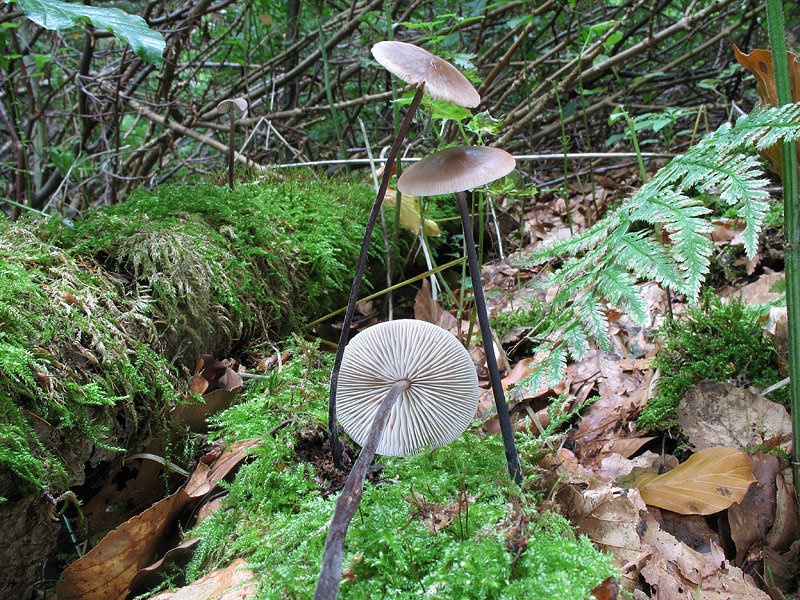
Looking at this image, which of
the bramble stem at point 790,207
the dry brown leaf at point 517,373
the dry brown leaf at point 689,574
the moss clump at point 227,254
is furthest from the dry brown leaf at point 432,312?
the bramble stem at point 790,207

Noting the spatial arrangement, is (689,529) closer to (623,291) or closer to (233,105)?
(623,291)

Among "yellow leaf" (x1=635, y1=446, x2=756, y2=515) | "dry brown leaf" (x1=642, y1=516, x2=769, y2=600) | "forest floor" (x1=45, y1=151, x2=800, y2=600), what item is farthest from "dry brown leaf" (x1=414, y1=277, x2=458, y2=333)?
"dry brown leaf" (x1=642, y1=516, x2=769, y2=600)

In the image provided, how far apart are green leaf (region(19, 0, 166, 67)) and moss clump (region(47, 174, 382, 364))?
27.5 inches

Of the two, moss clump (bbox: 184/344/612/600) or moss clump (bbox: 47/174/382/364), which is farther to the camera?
moss clump (bbox: 47/174/382/364)

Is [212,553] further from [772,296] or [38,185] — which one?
[38,185]

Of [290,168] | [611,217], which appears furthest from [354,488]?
[290,168]

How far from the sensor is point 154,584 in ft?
4.29

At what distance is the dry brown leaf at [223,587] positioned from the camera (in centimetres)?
109

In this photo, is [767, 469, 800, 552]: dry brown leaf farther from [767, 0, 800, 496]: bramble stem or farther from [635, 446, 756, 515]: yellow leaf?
[767, 0, 800, 496]: bramble stem

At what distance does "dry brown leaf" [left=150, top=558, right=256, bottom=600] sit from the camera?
1.09 m

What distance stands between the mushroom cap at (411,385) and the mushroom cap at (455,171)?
1.15 ft

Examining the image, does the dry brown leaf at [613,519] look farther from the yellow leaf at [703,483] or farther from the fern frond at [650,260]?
the fern frond at [650,260]

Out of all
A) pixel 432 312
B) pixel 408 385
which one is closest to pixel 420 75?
pixel 408 385

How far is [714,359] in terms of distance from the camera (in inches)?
65.4
